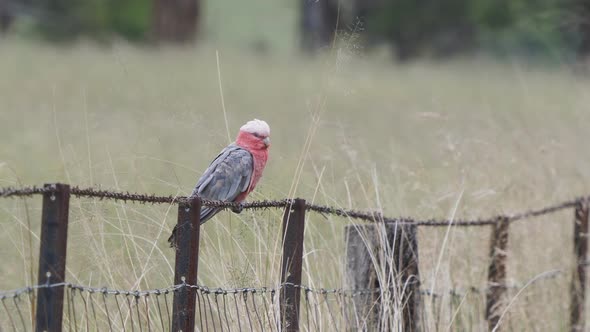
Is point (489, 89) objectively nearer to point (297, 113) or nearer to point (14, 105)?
point (297, 113)

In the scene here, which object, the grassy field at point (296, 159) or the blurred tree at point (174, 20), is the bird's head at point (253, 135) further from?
the blurred tree at point (174, 20)

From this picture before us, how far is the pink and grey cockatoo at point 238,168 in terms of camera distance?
11.5 ft

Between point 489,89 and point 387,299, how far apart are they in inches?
465

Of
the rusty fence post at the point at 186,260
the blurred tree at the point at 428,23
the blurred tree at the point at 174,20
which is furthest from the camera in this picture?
the blurred tree at the point at 428,23

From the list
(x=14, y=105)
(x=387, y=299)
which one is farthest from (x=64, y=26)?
Result: (x=387, y=299)

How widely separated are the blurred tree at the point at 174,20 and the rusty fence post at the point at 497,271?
1442cm

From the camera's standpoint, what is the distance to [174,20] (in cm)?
1864

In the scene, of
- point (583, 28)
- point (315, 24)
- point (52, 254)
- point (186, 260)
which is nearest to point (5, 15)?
point (315, 24)

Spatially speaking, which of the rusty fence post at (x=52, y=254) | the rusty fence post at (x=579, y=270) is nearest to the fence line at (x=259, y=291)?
the rusty fence post at (x=52, y=254)

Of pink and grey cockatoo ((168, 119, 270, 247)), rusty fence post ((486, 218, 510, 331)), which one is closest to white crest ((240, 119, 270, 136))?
pink and grey cockatoo ((168, 119, 270, 247))

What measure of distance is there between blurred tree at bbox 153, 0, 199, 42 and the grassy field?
7.81 ft

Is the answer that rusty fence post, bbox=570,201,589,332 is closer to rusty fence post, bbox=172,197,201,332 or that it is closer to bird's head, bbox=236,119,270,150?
bird's head, bbox=236,119,270,150

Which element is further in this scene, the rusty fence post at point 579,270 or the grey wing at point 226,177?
the rusty fence post at point 579,270

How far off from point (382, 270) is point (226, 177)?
613 mm
